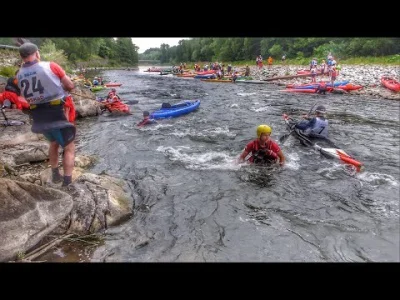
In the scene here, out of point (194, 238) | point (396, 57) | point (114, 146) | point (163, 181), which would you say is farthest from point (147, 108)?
point (396, 57)

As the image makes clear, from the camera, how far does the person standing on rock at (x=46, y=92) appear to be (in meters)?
3.60

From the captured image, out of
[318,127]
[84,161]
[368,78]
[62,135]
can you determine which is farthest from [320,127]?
[368,78]

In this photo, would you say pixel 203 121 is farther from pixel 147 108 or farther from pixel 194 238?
pixel 194 238

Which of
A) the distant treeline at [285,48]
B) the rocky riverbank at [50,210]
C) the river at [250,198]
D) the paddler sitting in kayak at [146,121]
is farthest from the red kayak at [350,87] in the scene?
the rocky riverbank at [50,210]

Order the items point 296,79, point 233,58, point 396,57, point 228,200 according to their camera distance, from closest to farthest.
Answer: point 228,200
point 396,57
point 296,79
point 233,58

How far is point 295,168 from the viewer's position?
7441 millimetres

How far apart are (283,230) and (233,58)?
4734cm

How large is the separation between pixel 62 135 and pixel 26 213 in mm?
1190

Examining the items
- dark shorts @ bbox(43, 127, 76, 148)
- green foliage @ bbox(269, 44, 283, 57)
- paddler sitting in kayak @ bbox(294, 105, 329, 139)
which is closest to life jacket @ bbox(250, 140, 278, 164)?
paddler sitting in kayak @ bbox(294, 105, 329, 139)

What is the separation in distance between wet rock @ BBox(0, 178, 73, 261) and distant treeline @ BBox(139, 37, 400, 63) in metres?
11.1

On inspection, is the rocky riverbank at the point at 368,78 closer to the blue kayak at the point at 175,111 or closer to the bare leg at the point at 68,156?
the blue kayak at the point at 175,111

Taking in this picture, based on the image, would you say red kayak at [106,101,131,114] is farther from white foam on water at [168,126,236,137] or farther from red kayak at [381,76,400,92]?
red kayak at [381,76,400,92]

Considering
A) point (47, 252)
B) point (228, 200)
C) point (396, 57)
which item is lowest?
point (228, 200)

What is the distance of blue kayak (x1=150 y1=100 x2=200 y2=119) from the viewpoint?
13.6m
